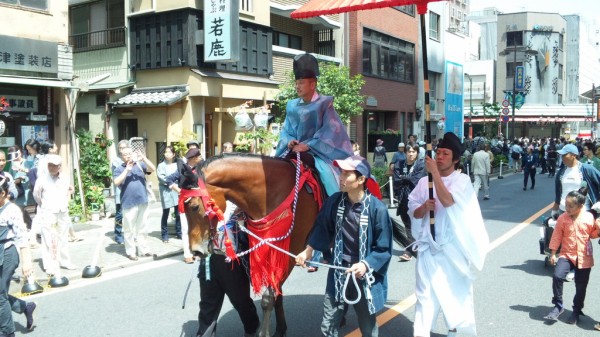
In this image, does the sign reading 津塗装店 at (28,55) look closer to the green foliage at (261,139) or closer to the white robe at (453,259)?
the green foliage at (261,139)

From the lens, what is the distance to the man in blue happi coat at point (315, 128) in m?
5.57

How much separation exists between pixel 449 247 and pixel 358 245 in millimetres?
955

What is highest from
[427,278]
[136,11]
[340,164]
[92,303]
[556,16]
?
[556,16]

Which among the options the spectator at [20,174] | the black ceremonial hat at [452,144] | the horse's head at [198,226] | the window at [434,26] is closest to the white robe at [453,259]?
the black ceremonial hat at [452,144]

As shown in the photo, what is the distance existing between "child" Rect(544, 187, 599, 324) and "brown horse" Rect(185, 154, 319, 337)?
119 inches

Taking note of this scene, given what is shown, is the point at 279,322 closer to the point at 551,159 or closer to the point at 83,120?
the point at 83,120

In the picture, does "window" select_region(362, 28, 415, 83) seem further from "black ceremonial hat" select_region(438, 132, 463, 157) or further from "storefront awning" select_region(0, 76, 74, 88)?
"black ceremonial hat" select_region(438, 132, 463, 157)

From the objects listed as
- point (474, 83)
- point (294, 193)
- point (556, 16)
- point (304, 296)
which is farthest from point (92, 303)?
point (556, 16)

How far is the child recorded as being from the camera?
6254 mm

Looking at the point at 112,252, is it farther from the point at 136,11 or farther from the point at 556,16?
the point at 556,16

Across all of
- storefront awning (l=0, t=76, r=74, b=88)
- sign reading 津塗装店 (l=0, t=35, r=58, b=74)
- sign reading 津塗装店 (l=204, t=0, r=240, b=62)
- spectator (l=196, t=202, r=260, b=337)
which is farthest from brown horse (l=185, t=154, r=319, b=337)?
sign reading 津塗装店 (l=204, t=0, r=240, b=62)

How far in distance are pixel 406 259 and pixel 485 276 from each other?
150 centimetres

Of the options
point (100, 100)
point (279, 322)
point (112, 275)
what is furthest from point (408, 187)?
point (100, 100)

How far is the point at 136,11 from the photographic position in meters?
19.2
